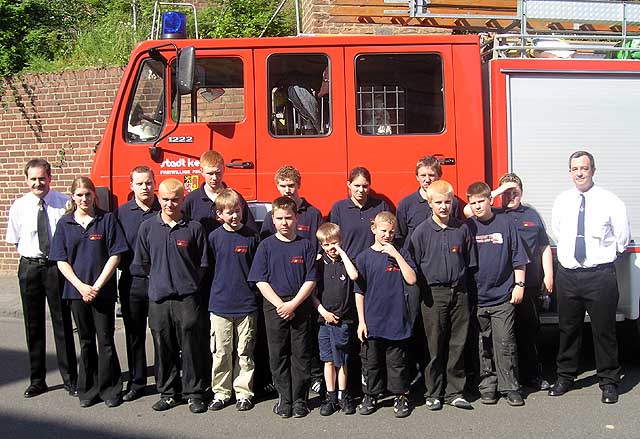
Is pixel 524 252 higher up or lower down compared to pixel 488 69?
lower down

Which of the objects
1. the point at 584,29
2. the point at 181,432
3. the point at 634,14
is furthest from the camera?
the point at 584,29

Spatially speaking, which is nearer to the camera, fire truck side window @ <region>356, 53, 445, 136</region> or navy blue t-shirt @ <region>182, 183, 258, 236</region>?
navy blue t-shirt @ <region>182, 183, 258, 236</region>

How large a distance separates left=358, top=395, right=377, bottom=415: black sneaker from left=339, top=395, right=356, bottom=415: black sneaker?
0.17 feet

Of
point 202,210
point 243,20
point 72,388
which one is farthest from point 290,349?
point 243,20

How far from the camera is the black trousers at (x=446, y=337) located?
17.5 feet

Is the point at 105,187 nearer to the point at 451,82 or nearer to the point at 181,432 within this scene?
the point at 181,432

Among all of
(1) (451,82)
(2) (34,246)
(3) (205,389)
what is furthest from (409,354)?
(2) (34,246)

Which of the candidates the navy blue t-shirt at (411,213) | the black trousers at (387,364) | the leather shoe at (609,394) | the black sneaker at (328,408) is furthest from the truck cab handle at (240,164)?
the leather shoe at (609,394)

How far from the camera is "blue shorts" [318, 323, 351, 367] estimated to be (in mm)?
5285

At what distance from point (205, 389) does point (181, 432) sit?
0.58 meters

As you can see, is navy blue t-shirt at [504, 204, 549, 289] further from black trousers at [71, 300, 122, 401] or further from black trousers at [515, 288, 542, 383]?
black trousers at [71, 300, 122, 401]

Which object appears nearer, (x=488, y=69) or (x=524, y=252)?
(x=524, y=252)

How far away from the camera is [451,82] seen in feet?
19.4

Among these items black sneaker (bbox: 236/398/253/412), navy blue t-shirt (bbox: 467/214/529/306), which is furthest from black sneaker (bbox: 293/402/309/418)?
navy blue t-shirt (bbox: 467/214/529/306)
